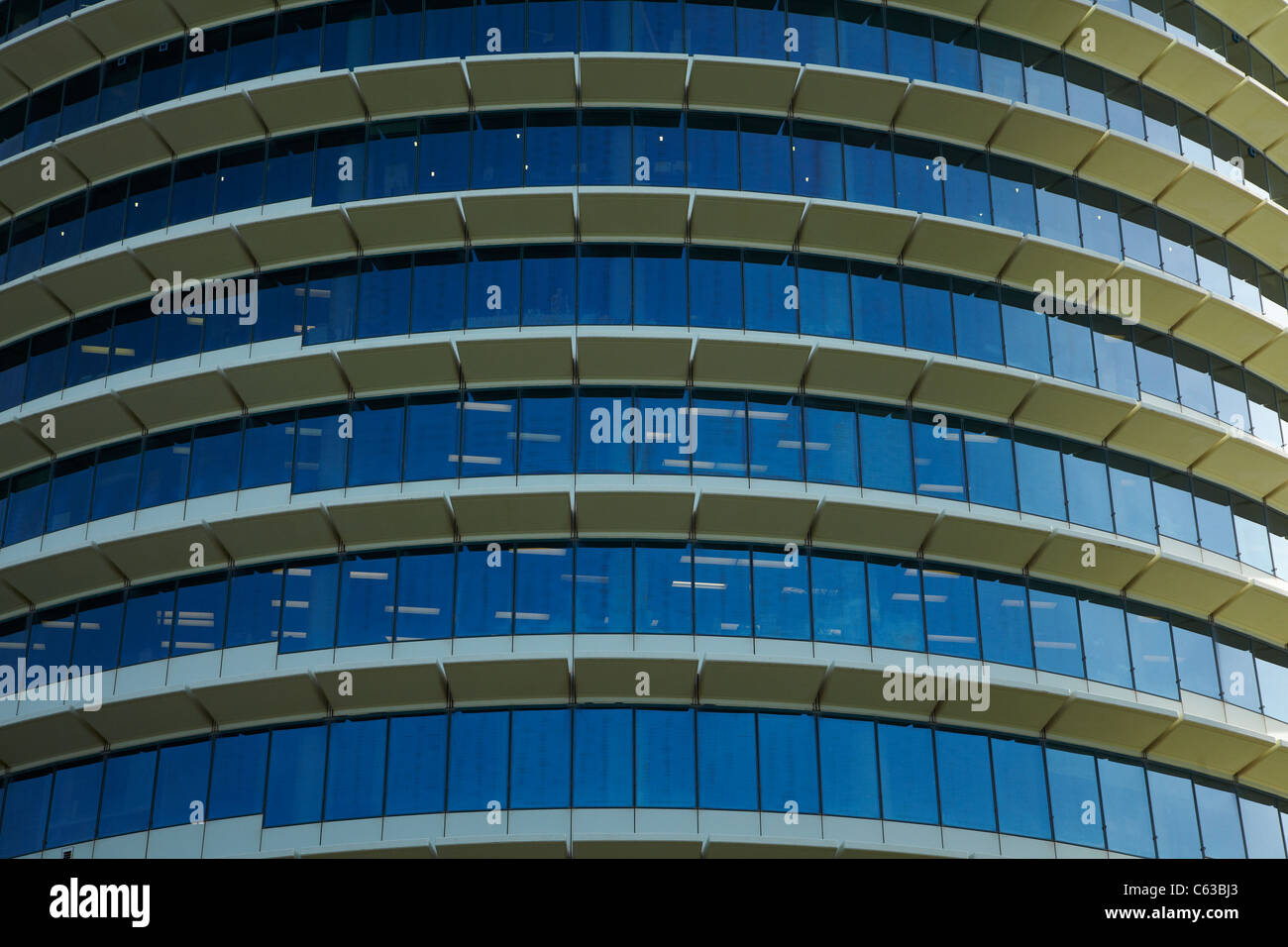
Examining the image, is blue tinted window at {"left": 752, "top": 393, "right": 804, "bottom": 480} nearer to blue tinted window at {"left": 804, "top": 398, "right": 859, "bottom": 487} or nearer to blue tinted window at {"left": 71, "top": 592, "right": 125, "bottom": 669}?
blue tinted window at {"left": 804, "top": 398, "right": 859, "bottom": 487}

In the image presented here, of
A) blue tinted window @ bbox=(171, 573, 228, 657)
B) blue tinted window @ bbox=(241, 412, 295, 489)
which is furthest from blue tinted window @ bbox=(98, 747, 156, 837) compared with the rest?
blue tinted window @ bbox=(241, 412, 295, 489)

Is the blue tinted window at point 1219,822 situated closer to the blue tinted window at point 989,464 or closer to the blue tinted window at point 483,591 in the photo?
the blue tinted window at point 989,464

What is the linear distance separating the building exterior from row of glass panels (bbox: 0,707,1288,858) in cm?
10

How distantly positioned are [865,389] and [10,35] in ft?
83.5

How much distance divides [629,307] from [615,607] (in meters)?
7.15

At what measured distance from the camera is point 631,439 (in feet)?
107

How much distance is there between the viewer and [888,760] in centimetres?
3050

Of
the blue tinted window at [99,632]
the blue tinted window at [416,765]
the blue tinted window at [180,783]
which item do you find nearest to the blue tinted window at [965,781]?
the blue tinted window at [416,765]

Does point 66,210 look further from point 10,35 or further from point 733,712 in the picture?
point 733,712

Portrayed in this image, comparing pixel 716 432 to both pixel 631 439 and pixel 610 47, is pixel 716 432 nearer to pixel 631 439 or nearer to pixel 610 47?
pixel 631 439

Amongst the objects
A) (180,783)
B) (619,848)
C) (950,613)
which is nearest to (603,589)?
(619,848)
